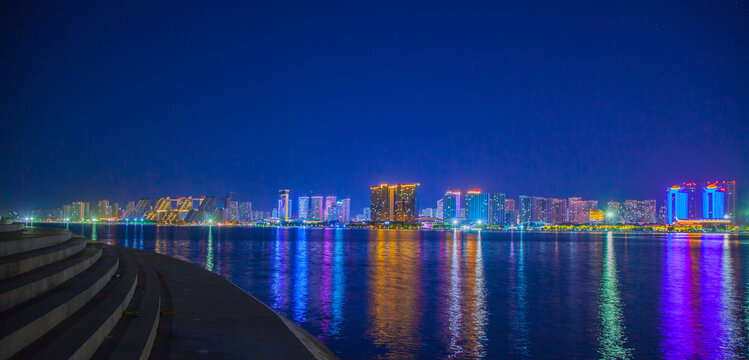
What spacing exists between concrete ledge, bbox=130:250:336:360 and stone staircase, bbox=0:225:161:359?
410 millimetres

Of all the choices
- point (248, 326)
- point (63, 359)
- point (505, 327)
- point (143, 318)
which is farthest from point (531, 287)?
point (63, 359)

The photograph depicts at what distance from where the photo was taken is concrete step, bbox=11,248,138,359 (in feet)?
17.4

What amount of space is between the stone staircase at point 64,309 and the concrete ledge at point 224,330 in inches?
16.1

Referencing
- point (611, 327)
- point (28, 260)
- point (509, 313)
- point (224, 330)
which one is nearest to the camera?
point (28, 260)

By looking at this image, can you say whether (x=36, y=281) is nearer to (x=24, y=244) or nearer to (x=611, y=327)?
(x=24, y=244)

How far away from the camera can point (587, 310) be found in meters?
15.7

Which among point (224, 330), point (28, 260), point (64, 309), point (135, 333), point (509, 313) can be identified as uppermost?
point (28, 260)

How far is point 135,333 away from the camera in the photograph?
22.6ft

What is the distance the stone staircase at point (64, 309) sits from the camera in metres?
5.47

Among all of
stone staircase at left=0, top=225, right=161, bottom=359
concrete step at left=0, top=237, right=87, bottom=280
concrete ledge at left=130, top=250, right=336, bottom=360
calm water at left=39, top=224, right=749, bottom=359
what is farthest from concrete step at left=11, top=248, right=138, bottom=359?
calm water at left=39, top=224, right=749, bottom=359

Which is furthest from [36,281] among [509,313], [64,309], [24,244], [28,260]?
[509,313]

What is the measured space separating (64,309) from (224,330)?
2.48 metres

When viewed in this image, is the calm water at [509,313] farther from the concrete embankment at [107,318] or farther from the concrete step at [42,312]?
the concrete step at [42,312]

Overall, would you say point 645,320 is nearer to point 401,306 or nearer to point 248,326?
point 401,306
